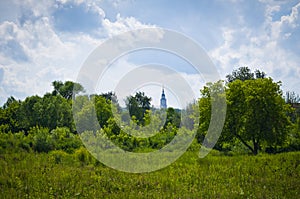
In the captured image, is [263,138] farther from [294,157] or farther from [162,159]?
[162,159]

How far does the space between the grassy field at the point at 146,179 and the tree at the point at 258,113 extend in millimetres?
3957

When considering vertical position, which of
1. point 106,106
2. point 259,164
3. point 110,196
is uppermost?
point 106,106

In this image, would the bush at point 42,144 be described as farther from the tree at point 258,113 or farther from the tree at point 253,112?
the tree at point 258,113

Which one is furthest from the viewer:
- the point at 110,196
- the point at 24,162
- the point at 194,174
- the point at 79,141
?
the point at 79,141

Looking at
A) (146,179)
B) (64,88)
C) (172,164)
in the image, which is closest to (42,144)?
(172,164)

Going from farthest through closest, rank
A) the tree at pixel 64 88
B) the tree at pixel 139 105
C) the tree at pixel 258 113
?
the tree at pixel 64 88 → the tree at pixel 139 105 → the tree at pixel 258 113

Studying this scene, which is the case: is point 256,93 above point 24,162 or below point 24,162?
above

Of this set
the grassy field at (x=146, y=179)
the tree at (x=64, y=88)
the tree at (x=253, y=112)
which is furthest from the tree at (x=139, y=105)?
the tree at (x=64, y=88)

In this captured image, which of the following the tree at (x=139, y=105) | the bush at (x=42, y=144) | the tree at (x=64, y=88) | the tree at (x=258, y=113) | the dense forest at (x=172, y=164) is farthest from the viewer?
the tree at (x=64, y=88)

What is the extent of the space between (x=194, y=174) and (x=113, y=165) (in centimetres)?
302

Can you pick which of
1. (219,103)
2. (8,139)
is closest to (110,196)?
(8,139)

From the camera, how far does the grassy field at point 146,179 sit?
6789 millimetres

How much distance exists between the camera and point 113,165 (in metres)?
10.3

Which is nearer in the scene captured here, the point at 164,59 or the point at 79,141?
the point at 164,59
